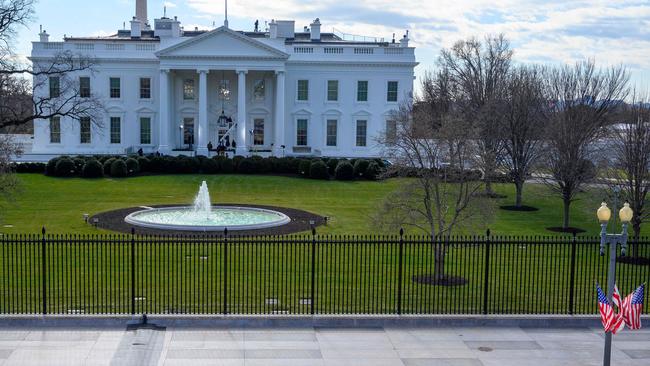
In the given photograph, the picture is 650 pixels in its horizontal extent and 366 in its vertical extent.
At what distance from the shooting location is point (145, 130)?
64.2 metres

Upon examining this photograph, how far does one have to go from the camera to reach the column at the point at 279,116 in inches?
2438

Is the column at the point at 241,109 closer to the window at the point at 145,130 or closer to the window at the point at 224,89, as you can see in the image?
the window at the point at 224,89

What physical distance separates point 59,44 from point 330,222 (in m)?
42.0

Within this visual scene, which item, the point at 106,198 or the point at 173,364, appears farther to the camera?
the point at 106,198

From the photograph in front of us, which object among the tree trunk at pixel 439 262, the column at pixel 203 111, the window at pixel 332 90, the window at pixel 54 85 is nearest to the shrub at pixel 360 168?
the window at pixel 332 90

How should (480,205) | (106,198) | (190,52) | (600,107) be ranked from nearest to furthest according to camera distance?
1. (480,205)
2. (106,198)
3. (600,107)
4. (190,52)

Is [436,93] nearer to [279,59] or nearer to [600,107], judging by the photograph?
[279,59]

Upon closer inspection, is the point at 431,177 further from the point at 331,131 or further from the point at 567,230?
the point at 331,131

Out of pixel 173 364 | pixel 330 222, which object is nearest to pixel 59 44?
pixel 330 222

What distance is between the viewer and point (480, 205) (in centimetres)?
2195

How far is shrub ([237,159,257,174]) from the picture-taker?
2056 inches

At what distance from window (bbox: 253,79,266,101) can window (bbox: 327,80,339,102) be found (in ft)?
19.1

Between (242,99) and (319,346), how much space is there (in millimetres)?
50101

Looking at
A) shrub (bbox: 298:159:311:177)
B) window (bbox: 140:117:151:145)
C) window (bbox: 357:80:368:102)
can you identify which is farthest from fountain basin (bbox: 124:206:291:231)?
window (bbox: 357:80:368:102)
